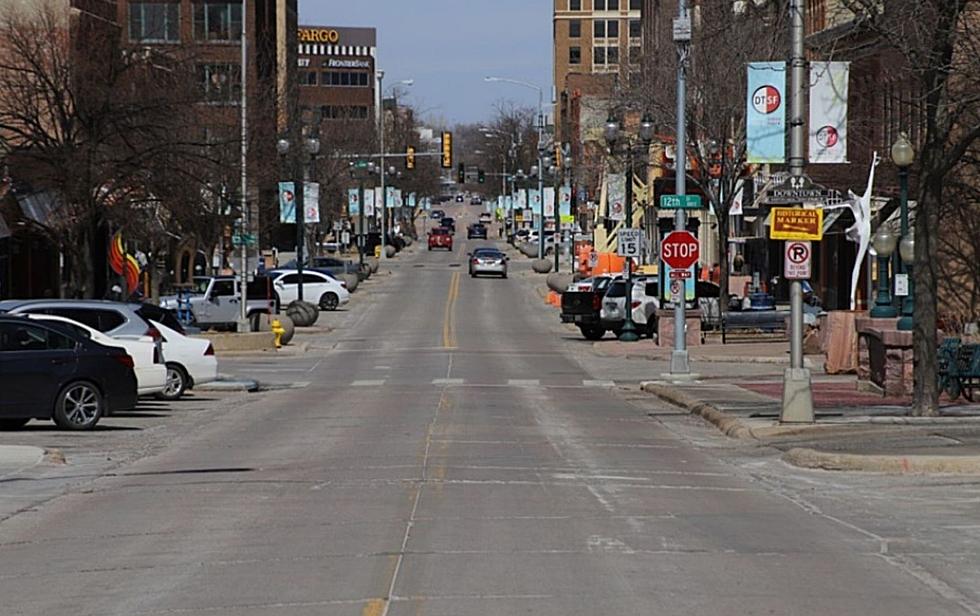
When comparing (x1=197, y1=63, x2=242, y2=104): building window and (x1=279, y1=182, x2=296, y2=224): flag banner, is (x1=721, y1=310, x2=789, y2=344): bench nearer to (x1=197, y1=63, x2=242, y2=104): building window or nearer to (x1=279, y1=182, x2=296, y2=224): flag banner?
(x1=197, y1=63, x2=242, y2=104): building window

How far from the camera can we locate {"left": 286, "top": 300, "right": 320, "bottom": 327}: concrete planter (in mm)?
55375

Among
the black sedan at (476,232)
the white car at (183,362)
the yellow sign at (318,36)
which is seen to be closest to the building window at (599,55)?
the yellow sign at (318,36)

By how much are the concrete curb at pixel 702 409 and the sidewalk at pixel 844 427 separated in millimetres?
18

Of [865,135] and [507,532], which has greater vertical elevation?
[865,135]

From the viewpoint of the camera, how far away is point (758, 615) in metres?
9.20

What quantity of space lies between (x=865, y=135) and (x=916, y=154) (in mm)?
8906

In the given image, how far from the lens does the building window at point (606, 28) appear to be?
184500 mm

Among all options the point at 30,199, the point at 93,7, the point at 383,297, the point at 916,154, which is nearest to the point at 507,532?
the point at 916,154

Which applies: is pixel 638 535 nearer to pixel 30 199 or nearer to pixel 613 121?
pixel 613 121

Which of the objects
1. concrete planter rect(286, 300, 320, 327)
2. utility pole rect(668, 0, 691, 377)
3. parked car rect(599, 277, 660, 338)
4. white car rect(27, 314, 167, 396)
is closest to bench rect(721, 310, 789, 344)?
parked car rect(599, 277, 660, 338)

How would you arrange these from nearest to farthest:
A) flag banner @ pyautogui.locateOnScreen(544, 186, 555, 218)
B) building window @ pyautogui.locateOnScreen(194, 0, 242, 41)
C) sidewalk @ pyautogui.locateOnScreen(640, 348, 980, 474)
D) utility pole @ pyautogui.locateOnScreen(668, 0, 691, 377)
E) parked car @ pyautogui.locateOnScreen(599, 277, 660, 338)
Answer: sidewalk @ pyautogui.locateOnScreen(640, 348, 980, 474) < utility pole @ pyautogui.locateOnScreen(668, 0, 691, 377) < parked car @ pyautogui.locateOnScreen(599, 277, 660, 338) < building window @ pyautogui.locateOnScreen(194, 0, 242, 41) < flag banner @ pyautogui.locateOnScreen(544, 186, 555, 218)

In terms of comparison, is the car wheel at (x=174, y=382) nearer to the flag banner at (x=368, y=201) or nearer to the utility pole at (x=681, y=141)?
the utility pole at (x=681, y=141)

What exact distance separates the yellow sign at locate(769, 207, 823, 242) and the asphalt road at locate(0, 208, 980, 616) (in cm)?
317

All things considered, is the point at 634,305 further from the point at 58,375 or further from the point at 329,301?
the point at 58,375
